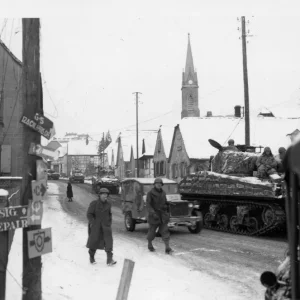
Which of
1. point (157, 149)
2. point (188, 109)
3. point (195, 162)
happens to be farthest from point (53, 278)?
point (188, 109)

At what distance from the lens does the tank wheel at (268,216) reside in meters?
14.0

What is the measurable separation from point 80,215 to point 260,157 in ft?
29.3

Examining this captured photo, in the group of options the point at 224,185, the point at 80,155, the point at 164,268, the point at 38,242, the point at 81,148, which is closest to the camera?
the point at 38,242

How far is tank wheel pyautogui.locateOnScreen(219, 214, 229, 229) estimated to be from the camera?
1606cm

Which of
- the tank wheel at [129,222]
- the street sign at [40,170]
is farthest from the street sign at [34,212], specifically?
the tank wheel at [129,222]

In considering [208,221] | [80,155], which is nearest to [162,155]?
[208,221]

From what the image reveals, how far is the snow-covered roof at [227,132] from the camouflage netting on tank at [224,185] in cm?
1834

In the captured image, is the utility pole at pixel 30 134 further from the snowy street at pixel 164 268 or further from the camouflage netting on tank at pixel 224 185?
the camouflage netting on tank at pixel 224 185

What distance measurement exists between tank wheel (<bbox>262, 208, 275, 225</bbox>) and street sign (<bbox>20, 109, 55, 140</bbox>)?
965 cm

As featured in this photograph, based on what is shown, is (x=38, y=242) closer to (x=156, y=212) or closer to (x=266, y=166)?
(x=156, y=212)

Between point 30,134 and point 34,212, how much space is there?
3.07ft

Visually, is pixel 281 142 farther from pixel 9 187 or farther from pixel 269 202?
pixel 9 187

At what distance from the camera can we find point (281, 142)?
117 ft

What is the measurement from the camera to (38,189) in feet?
18.3
